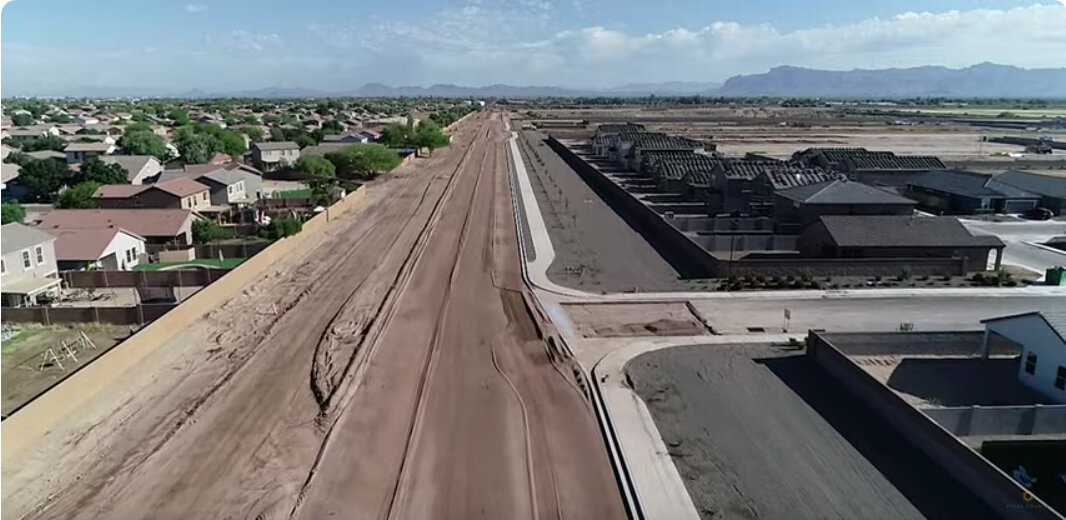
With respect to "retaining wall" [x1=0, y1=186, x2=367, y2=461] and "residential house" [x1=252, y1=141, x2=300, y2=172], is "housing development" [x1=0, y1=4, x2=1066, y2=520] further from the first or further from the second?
"residential house" [x1=252, y1=141, x2=300, y2=172]

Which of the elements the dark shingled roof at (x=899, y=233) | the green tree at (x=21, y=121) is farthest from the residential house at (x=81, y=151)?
the dark shingled roof at (x=899, y=233)

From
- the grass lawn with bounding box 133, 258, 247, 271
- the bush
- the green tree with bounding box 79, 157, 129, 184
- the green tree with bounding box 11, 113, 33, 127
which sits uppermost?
the green tree with bounding box 11, 113, 33, 127

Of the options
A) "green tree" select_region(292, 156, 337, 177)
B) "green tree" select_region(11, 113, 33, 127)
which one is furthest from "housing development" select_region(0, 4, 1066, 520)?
"green tree" select_region(11, 113, 33, 127)

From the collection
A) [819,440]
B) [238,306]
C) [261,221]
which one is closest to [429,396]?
[819,440]

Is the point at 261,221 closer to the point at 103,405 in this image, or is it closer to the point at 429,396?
the point at 103,405

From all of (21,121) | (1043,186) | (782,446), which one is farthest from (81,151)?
(1043,186)

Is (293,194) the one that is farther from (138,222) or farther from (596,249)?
(596,249)
